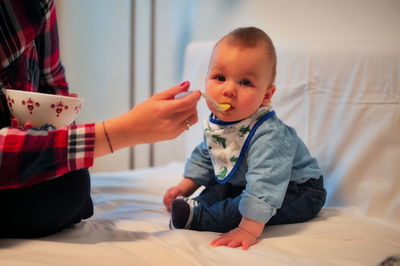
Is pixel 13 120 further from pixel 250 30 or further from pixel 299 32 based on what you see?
pixel 299 32

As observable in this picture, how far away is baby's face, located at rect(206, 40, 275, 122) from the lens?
2.71 feet

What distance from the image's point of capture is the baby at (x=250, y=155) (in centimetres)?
78

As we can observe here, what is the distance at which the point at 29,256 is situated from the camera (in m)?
0.64

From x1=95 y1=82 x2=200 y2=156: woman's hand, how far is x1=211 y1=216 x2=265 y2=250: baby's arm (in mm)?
225

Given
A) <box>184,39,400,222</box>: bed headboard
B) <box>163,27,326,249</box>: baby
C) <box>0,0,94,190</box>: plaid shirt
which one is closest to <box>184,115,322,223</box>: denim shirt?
<box>163,27,326,249</box>: baby

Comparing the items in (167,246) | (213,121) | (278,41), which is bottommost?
(167,246)

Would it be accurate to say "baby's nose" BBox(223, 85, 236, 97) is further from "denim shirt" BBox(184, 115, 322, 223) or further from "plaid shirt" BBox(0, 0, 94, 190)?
"plaid shirt" BBox(0, 0, 94, 190)

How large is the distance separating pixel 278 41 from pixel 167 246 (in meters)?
0.76

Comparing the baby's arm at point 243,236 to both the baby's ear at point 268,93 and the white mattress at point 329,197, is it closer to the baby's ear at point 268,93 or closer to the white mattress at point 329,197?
the white mattress at point 329,197

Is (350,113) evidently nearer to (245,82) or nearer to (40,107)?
(245,82)

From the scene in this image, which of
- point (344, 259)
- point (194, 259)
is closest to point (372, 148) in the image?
point (344, 259)

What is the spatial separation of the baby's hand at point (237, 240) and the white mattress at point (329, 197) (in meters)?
0.01

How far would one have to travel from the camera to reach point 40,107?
79 cm

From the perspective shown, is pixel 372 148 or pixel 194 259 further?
pixel 372 148
